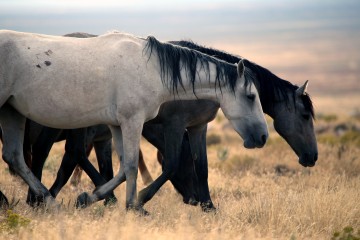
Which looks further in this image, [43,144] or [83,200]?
[43,144]

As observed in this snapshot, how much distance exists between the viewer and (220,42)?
125562 mm

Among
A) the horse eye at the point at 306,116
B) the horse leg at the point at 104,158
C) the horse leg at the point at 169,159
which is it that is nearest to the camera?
the horse leg at the point at 169,159

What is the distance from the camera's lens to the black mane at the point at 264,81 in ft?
28.1

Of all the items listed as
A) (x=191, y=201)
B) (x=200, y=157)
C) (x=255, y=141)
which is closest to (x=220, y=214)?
(x=255, y=141)

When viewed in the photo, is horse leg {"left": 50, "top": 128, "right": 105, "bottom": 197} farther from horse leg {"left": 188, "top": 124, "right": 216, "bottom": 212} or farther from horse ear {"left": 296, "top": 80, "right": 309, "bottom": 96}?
horse ear {"left": 296, "top": 80, "right": 309, "bottom": 96}

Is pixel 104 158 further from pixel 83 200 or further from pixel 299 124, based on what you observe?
pixel 299 124

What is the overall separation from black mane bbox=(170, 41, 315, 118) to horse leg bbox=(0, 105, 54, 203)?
→ 225 centimetres

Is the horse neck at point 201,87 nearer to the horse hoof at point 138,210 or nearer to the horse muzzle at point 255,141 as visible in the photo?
the horse muzzle at point 255,141

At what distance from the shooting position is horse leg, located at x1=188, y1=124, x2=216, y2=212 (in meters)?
8.42

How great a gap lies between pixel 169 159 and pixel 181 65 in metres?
1.13

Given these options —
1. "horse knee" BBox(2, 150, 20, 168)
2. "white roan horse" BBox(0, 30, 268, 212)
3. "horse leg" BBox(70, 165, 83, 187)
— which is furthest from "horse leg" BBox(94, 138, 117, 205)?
"horse knee" BBox(2, 150, 20, 168)

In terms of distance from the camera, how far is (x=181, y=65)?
7.43 meters

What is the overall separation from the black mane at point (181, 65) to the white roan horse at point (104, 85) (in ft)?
0.03

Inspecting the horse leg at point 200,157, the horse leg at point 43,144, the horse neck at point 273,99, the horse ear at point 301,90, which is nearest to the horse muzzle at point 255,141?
the horse leg at point 200,157
